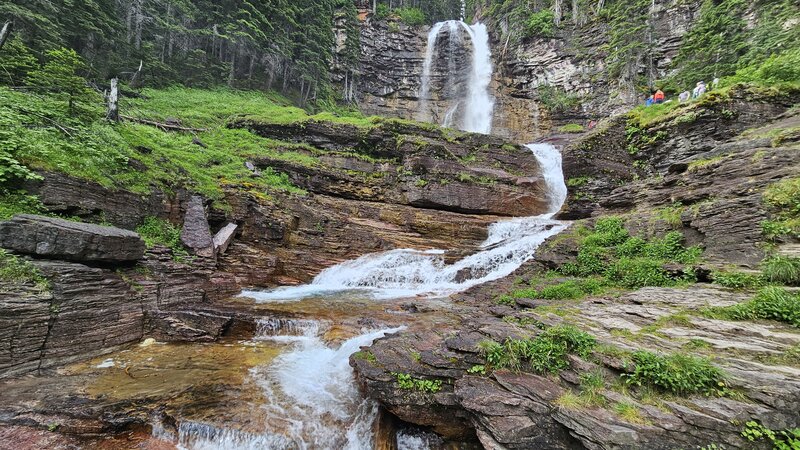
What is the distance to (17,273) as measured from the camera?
6.28 meters

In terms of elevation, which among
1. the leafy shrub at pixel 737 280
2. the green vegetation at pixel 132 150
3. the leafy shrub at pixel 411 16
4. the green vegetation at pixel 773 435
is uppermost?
the leafy shrub at pixel 411 16

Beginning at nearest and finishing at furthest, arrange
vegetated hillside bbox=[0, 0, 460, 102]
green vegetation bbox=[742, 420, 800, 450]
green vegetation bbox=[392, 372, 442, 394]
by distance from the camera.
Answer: green vegetation bbox=[742, 420, 800, 450]
green vegetation bbox=[392, 372, 442, 394]
vegetated hillside bbox=[0, 0, 460, 102]

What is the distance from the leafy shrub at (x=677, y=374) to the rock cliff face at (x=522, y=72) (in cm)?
2998

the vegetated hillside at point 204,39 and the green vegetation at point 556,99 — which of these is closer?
the vegetated hillside at point 204,39

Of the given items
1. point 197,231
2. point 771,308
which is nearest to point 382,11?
point 197,231

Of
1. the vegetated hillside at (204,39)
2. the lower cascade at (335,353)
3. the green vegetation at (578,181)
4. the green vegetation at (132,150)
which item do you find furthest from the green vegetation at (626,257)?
the vegetated hillside at (204,39)

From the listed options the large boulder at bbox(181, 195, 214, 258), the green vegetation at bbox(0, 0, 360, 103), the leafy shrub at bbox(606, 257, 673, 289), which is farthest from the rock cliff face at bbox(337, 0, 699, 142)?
the large boulder at bbox(181, 195, 214, 258)

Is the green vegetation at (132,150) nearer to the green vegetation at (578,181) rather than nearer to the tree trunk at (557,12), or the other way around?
the green vegetation at (578,181)

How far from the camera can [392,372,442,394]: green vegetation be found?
206 inches

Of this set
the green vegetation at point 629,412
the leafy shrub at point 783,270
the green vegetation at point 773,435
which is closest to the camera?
the green vegetation at point 773,435

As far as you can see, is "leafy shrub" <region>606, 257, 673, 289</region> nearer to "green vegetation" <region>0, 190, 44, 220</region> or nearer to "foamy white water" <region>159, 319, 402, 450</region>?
"foamy white water" <region>159, 319, 402, 450</region>

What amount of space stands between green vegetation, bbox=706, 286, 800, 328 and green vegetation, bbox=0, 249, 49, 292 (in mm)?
12797

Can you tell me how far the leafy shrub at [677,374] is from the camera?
4.02 metres

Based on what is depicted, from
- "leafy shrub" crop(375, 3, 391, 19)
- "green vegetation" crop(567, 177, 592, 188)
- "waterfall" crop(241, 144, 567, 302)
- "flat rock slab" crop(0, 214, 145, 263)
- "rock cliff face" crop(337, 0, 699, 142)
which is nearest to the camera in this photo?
"flat rock slab" crop(0, 214, 145, 263)
